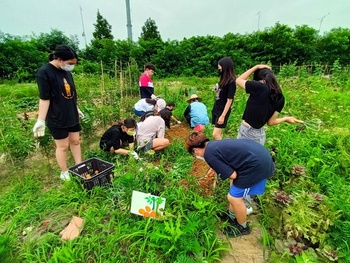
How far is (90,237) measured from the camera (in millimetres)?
1927

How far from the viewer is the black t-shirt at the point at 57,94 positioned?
2.33 m

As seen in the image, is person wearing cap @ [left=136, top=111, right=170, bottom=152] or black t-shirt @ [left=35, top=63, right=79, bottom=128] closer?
black t-shirt @ [left=35, top=63, right=79, bottom=128]

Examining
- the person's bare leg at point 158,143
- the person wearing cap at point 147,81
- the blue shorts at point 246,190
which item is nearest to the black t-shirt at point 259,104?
the blue shorts at point 246,190

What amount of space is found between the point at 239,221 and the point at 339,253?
0.83 m

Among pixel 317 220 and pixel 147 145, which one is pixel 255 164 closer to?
pixel 317 220

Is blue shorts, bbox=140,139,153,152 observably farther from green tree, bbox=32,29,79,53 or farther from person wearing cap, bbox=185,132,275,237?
green tree, bbox=32,29,79,53

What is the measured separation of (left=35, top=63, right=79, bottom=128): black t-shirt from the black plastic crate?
0.55 m

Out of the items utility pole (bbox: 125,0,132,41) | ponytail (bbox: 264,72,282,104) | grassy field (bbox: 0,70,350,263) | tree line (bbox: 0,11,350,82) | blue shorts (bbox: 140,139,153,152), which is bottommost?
grassy field (bbox: 0,70,350,263)

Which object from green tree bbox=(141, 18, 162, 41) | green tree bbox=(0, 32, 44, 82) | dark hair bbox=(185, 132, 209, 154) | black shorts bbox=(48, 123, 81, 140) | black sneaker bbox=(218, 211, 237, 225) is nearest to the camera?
dark hair bbox=(185, 132, 209, 154)

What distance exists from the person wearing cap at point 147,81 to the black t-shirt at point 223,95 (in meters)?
2.05

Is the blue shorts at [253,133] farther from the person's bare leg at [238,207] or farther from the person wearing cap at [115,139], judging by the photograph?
the person wearing cap at [115,139]

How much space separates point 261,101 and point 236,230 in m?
1.35

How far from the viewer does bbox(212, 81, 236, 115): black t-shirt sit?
2686 mm

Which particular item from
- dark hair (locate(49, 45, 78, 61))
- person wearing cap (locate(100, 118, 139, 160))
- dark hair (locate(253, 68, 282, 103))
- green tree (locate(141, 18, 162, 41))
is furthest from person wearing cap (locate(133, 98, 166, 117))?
green tree (locate(141, 18, 162, 41))
